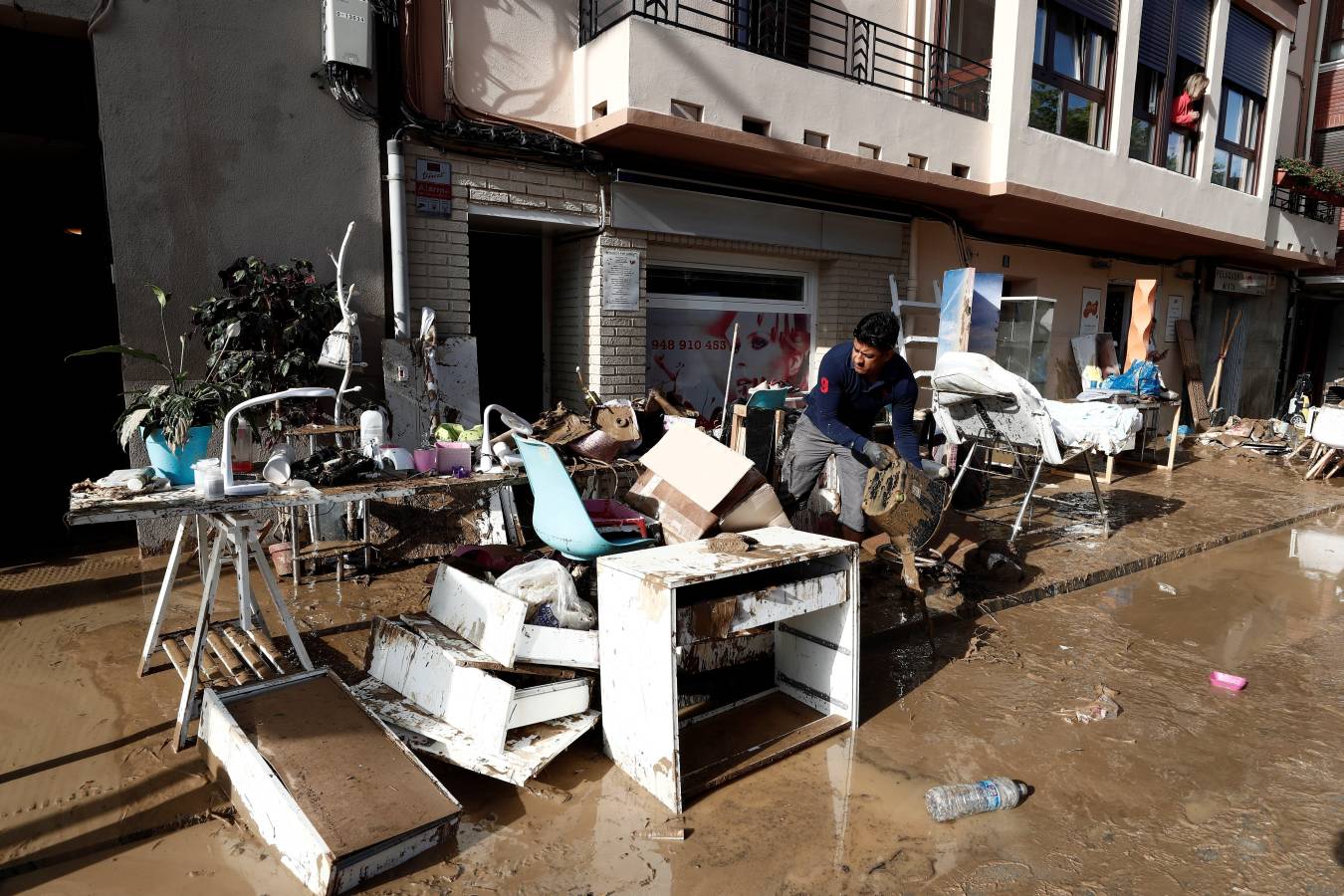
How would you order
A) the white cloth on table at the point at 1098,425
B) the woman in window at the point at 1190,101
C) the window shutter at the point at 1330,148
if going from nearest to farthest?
the white cloth on table at the point at 1098,425, the woman in window at the point at 1190,101, the window shutter at the point at 1330,148

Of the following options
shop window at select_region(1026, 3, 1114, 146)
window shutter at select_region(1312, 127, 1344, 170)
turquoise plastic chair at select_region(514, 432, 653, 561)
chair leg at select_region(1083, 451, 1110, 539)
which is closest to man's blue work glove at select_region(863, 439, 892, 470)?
turquoise plastic chair at select_region(514, 432, 653, 561)

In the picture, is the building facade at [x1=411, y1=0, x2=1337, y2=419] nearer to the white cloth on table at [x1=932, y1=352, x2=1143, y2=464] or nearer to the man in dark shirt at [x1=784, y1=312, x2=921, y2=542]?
the white cloth on table at [x1=932, y1=352, x2=1143, y2=464]

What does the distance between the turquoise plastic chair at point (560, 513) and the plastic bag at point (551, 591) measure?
34 cm

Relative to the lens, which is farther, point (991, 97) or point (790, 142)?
point (991, 97)

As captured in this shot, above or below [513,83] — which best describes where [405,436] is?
below

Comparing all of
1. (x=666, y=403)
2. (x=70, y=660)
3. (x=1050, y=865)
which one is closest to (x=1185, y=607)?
(x=1050, y=865)

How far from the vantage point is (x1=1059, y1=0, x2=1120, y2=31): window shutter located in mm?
9749

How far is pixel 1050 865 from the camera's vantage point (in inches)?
96.9

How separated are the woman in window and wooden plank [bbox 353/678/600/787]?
44.6 ft

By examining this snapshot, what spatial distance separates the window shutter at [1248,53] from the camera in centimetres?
1238

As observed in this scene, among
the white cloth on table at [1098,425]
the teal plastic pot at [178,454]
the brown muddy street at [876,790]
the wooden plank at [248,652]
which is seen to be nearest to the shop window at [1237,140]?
the white cloth on table at [1098,425]

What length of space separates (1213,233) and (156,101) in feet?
45.3

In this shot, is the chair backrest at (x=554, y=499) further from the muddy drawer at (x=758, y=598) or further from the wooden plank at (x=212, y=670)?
the wooden plank at (x=212, y=670)

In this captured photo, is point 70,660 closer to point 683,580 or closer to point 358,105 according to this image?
point 683,580
